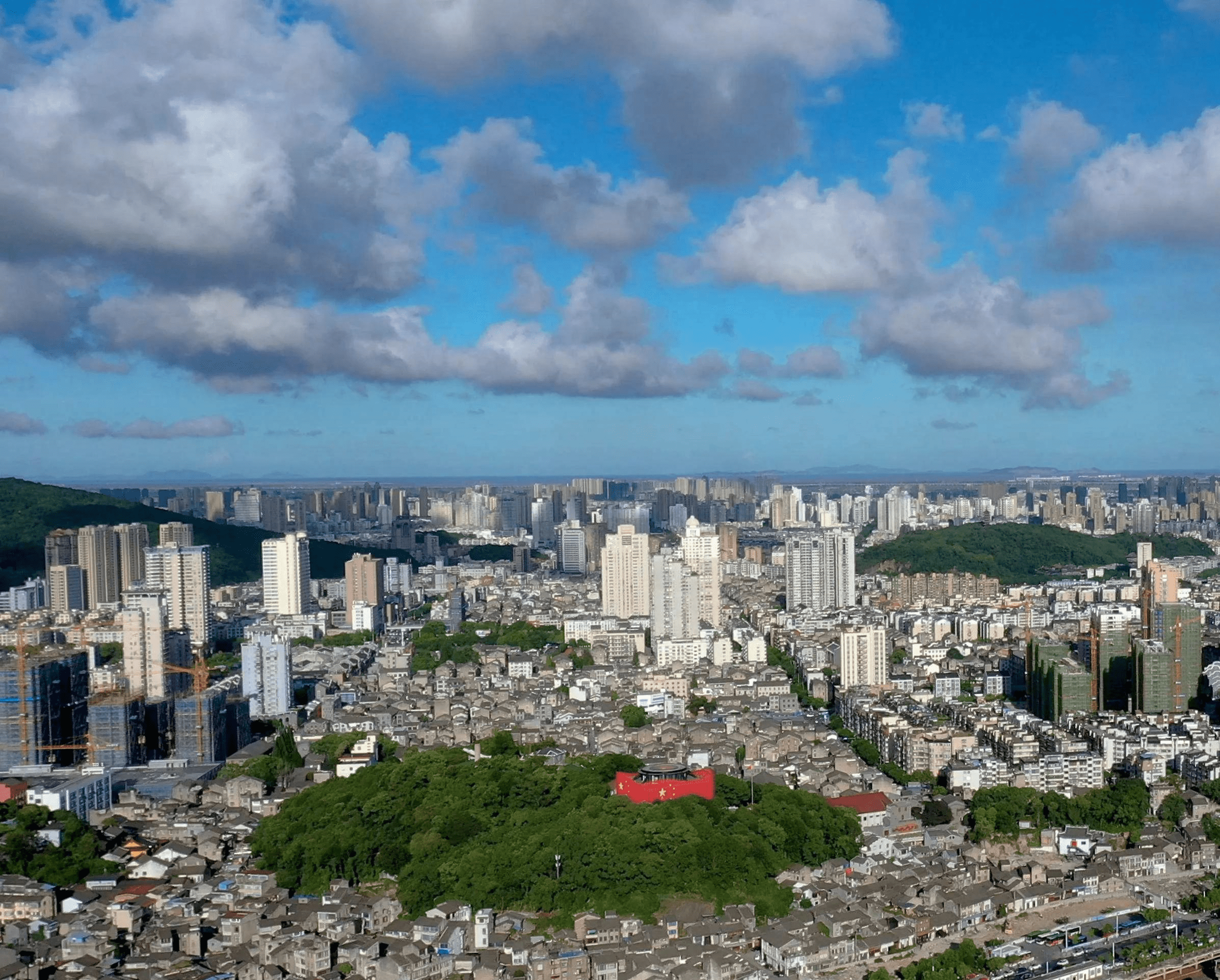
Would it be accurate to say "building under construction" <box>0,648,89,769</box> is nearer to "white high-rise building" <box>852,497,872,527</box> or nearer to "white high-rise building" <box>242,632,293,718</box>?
"white high-rise building" <box>242,632,293,718</box>

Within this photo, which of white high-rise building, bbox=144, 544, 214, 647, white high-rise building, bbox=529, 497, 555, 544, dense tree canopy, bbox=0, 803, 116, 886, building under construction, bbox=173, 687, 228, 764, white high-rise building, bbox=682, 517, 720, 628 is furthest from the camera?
white high-rise building, bbox=529, 497, 555, 544

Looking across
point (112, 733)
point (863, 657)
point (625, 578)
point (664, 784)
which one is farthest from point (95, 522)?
point (664, 784)

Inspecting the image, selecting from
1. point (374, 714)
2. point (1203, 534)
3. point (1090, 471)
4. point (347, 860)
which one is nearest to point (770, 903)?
point (347, 860)

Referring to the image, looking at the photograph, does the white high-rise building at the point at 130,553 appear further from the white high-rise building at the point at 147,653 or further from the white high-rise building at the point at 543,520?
the white high-rise building at the point at 543,520

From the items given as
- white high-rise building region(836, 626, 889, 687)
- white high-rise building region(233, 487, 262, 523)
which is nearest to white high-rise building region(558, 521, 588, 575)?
white high-rise building region(233, 487, 262, 523)

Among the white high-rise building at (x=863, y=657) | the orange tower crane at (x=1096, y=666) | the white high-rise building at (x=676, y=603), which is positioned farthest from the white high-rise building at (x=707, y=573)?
the orange tower crane at (x=1096, y=666)

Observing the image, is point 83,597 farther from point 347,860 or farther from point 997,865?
point 997,865
